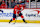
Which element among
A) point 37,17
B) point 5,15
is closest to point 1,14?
point 5,15

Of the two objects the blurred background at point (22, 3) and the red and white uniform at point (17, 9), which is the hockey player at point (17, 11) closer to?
the red and white uniform at point (17, 9)

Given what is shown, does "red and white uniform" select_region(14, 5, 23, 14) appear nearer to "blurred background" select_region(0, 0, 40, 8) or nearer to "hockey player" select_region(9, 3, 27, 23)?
"hockey player" select_region(9, 3, 27, 23)

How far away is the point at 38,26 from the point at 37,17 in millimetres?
380

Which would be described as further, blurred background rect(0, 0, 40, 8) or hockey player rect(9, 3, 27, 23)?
hockey player rect(9, 3, 27, 23)

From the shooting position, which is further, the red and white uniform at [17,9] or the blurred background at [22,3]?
the red and white uniform at [17,9]

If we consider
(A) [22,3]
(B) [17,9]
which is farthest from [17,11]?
(A) [22,3]

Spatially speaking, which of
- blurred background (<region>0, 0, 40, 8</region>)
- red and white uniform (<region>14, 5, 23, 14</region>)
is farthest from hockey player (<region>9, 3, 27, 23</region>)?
blurred background (<region>0, 0, 40, 8</region>)

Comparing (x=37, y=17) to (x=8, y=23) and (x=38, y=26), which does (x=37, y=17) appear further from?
(x=8, y=23)

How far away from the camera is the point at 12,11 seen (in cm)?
338

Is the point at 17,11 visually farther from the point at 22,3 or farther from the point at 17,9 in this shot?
the point at 22,3

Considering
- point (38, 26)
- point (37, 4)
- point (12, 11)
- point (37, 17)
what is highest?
point (37, 4)

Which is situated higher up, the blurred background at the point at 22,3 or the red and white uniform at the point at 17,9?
the blurred background at the point at 22,3

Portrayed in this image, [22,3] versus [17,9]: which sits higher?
[22,3]

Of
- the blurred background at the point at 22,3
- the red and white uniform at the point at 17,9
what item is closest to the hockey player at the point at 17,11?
the red and white uniform at the point at 17,9
